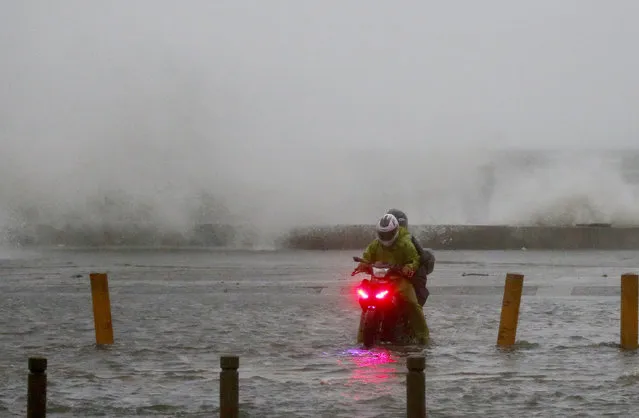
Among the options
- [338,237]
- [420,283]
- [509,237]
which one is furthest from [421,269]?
[509,237]

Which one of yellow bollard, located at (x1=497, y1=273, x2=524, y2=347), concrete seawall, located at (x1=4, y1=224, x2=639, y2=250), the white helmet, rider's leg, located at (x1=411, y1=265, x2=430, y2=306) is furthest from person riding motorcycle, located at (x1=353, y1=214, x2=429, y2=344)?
concrete seawall, located at (x1=4, y1=224, x2=639, y2=250)

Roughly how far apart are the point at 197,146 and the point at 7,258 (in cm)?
890

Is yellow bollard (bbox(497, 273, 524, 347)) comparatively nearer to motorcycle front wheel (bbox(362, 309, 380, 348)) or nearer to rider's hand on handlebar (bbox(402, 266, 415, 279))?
rider's hand on handlebar (bbox(402, 266, 415, 279))

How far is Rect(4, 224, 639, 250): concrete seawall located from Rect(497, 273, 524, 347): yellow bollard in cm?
1901

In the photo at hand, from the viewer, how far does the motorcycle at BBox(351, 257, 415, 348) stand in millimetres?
13844

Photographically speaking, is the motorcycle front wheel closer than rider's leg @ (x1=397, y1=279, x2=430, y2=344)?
Yes

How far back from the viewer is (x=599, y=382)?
1139cm

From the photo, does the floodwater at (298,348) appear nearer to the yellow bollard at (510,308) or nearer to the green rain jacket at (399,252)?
the yellow bollard at (510,308)

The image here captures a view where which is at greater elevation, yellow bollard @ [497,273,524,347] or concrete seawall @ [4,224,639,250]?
concrete seawall @ [4,224,639,250]

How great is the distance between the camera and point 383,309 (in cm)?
1401

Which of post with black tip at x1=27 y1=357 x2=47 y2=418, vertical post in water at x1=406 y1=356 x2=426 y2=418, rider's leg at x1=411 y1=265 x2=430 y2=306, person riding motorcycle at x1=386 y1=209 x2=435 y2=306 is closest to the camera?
vertical post in water at x1=406 y1=356 x2=426 y2=418

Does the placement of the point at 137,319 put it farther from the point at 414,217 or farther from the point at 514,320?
the point at 414,217

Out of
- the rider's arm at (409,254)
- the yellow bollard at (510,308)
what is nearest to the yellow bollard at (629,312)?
the yellow bollard at (510,308)

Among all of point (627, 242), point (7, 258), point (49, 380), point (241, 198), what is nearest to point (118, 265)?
point (7, 258)
